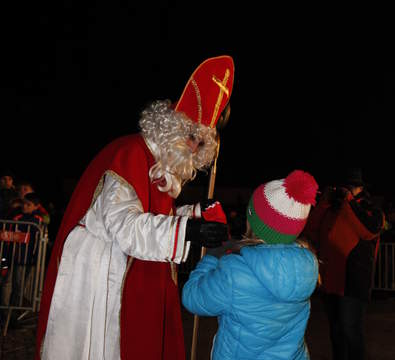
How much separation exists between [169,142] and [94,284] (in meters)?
0.86

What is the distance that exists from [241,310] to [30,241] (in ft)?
14.3

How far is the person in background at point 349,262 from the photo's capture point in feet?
12.2

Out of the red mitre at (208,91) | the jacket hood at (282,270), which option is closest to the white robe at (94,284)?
the jacket hood at (282,270)

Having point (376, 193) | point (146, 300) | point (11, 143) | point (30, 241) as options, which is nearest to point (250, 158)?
point (376, 193)

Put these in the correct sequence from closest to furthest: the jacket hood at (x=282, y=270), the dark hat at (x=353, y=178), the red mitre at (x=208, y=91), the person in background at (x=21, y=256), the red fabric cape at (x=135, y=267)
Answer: the jacket hood at (x=282, y=270) < the red fabric cape at (x=135, y=267) < the red mitre at (x=208, y=91) < the dark hat at (x=353, y=178) < the person in background at (x=21, y=256)

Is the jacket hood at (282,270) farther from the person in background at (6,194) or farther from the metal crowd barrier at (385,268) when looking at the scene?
the metal crowd barrier at (385,268)

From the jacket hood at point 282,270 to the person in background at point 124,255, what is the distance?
22cm

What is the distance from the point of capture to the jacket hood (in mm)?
2014

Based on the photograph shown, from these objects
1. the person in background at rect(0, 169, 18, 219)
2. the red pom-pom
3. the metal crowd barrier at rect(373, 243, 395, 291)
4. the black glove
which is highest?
the red pom-pom

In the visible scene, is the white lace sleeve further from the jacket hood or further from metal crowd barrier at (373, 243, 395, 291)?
metal crowd barrier at (373, 243, 395, 291)

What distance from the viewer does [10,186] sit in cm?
692

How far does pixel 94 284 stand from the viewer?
Result: 2209 mm

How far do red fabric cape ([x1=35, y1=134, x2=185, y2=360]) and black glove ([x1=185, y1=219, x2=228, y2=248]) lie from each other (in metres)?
0.30

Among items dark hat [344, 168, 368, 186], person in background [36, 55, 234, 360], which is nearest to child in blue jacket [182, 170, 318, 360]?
person in background [36, 55, 234, 360]
